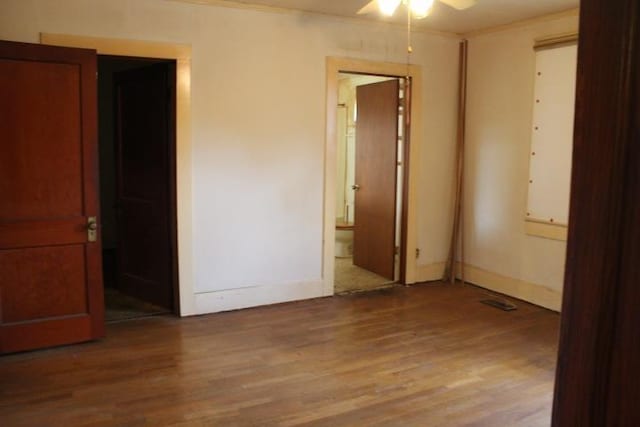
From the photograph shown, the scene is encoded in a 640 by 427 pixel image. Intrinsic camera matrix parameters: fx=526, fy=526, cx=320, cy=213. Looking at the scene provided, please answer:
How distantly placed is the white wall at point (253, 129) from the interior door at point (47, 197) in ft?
1.85

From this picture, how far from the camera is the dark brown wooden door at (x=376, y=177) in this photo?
5637mm

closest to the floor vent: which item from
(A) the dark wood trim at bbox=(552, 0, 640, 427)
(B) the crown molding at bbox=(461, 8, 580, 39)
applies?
(B) the crown molding at bbox=(461, 8, 580, 39)

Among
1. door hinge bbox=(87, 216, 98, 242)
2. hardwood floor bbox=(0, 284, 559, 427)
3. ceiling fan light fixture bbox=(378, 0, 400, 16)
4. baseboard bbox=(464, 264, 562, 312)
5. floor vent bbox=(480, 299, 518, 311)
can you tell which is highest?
ceiling fan light fixture bbox=(378, 0, 400, 16)

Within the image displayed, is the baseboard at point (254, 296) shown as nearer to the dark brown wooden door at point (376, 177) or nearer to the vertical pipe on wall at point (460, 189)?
the dark brown wooden door at point (376, 177)

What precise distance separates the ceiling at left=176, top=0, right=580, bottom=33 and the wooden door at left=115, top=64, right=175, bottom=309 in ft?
3.12

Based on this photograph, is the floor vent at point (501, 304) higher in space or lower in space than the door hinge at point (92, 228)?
lower

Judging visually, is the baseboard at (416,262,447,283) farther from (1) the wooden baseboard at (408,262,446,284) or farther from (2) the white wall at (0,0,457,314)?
(2) the white wall at (0,0,457,314)

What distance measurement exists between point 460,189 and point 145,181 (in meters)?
3.18

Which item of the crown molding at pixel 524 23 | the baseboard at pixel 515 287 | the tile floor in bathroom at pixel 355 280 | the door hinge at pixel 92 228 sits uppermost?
the crown molding at pixel 524 23

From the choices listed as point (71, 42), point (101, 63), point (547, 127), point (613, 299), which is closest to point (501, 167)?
point (547, 127)

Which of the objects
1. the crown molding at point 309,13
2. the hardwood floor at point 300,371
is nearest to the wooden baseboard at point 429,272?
the hardwood floor at point 300,371

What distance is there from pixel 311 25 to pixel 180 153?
1.65 m

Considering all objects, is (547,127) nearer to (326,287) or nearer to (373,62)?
(373,62)

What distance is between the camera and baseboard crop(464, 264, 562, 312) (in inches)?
188
